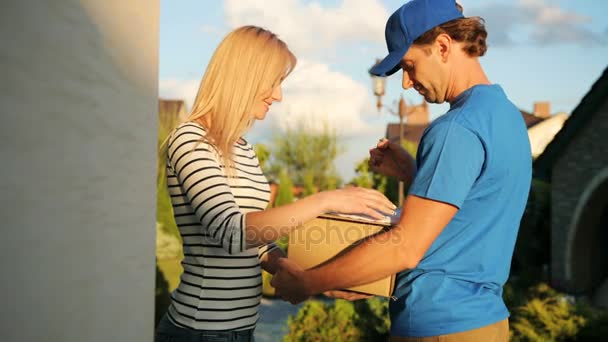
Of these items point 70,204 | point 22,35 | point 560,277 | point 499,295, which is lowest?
point 560,277

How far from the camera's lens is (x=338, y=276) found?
218cm

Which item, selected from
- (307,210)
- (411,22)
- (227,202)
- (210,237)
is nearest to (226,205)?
(227,202)

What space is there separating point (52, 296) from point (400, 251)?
3.34 feet

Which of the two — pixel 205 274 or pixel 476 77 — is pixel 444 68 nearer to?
pixel 476 77

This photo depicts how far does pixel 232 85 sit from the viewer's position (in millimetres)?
2418

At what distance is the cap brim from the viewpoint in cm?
231

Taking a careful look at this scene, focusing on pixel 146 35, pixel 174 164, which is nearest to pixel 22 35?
pixel 146 35

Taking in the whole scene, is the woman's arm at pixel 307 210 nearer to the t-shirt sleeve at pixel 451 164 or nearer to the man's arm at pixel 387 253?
the man's arm at pixel 387 253

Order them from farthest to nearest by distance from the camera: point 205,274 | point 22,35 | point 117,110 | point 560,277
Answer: point 560,277 → point 205,274 → point 117,110 → point 22,35

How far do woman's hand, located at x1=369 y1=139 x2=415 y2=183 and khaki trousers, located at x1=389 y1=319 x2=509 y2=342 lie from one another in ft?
2.81

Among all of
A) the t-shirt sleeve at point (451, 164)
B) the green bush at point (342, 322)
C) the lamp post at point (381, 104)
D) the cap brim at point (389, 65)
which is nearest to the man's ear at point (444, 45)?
the cap brim at point (389, 65)

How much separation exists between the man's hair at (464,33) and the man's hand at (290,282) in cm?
92

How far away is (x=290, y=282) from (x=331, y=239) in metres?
0.22

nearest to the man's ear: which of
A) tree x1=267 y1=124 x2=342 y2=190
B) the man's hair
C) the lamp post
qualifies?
the man's hair
